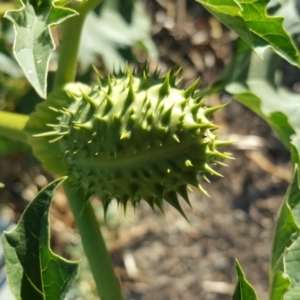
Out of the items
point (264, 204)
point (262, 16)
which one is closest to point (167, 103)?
point (262, 16)

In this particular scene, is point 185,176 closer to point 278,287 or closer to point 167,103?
point 167,103

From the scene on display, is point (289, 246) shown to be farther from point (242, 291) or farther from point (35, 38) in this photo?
point (35, 38)

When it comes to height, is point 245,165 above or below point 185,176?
below

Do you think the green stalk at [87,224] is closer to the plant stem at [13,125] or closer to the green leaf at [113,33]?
the plant stem at [13,125]

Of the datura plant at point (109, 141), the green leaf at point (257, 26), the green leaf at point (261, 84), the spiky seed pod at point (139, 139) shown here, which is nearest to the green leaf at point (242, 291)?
the datura plant at point (109, 141)

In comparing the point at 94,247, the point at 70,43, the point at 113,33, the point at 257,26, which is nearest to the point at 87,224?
the point at 94,247

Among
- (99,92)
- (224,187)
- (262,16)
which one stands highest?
(262,16)
